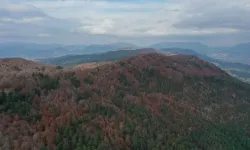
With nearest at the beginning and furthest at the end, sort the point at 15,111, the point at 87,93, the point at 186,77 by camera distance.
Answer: the point at 15,111, the point at 87,93, the point at 186,77

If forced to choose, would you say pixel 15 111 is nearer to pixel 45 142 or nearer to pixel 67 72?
pixel 45 142

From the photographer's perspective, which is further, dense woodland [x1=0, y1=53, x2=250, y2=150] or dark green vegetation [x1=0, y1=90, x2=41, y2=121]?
dark green vegetation [x1=0, y1=90, x2=41, y2=121]

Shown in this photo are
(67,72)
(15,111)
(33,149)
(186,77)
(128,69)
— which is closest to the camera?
(33,149)

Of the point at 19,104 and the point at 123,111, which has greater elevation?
the point at 19,104

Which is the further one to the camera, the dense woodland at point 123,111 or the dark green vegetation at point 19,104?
the dark green vegetation at point 19,104

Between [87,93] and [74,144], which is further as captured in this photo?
[87,93]

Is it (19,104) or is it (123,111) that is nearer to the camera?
(19,104)

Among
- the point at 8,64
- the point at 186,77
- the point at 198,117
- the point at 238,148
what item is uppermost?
the point at 8,64

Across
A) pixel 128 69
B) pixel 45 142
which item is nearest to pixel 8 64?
pixel 128 69
